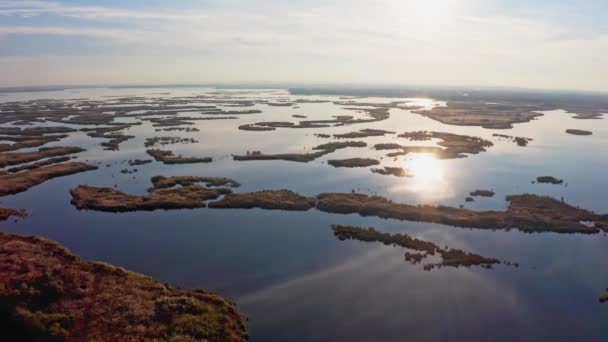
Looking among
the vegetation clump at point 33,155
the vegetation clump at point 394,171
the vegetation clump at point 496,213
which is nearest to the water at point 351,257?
the vegetation clump at point 496,213

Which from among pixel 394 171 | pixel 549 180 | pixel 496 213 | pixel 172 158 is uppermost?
pixel 172 158

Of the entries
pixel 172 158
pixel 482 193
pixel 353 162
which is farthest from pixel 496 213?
pixel 172 158

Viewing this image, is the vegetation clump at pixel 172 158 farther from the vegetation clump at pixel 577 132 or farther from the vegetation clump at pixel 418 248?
the vegetation clump at pixel 577 132

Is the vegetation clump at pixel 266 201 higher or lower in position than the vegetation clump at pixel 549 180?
lower

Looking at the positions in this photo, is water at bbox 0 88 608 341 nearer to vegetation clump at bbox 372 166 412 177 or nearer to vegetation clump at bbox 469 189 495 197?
vegetation clump at bbox 469 189 495 197

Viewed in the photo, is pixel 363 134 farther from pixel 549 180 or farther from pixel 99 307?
pixel 99 307

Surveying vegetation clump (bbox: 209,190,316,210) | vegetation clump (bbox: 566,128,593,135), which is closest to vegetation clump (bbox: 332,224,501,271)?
vegetation clump (bbox: 209,190,316,210)

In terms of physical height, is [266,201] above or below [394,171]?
below

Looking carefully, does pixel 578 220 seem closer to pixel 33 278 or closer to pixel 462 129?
pixel 33 278

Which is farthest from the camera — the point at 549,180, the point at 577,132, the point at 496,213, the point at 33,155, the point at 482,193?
the point at 577,132
